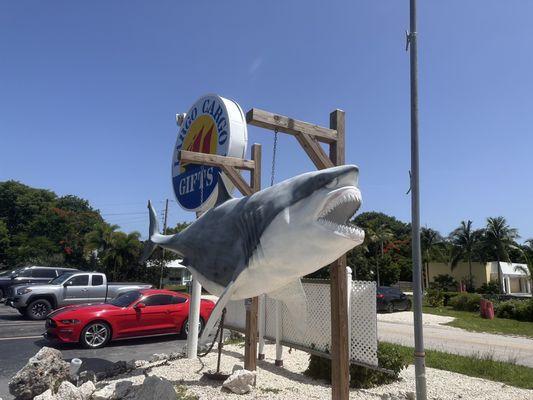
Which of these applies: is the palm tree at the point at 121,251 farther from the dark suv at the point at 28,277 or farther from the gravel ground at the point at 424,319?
the gravel ground at the point at 424,319

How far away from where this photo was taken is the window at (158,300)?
11896mm

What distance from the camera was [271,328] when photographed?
867 centimetres

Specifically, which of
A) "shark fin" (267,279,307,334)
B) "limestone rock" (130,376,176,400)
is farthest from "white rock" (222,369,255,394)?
"shark fin" (267,279,307,334)

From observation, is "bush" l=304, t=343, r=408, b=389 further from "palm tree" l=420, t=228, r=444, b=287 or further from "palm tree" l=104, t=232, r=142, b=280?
"palm tree" l=420, t=228, r=444, b=287

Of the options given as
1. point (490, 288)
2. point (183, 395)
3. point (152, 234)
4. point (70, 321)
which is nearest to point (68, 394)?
point (183, 395)

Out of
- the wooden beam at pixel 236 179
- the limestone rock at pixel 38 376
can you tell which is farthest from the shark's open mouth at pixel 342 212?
the limestone rock at pixel 38 376

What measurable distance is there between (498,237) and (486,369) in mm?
46707

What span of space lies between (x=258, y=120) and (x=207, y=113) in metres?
3.33

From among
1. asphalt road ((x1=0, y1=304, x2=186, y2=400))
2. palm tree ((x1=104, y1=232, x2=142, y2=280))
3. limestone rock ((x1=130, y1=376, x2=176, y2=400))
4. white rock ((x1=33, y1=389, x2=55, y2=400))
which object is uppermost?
palm tree ((x1=104, y1=232, x2=142, y2=280))

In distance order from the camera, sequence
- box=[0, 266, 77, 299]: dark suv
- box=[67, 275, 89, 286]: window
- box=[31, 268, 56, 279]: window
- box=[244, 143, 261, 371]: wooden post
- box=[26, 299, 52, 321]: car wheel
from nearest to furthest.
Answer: box=[244, 143, 261, 371]: wooden post < box=[26, 299, 52, 321]: car wheel < box=[67, 275, 89, 286]: window < box=[0, 266, 77, 299]: dark suv < box=[31, 268, 56, 279]: window

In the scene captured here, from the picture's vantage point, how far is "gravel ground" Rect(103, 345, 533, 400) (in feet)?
20.1

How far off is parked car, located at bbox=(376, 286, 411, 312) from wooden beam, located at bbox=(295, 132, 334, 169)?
18654 mm

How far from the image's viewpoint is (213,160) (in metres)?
6.24

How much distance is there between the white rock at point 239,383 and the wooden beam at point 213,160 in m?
2.95
